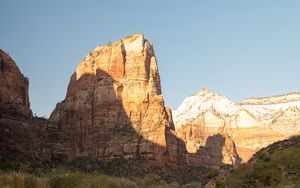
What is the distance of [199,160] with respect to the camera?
132 metres

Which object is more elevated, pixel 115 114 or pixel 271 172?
pixel 115 114

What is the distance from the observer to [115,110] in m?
117

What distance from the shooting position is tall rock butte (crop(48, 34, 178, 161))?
109938mm

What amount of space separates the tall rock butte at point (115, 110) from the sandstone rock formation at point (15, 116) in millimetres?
12420

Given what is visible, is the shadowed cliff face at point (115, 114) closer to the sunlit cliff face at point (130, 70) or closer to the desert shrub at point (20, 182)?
the sunlit cliff face at point (130, 70)

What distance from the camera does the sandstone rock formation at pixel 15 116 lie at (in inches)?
3509

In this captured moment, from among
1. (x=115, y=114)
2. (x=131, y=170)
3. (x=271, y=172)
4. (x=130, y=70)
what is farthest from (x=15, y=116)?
(x=271, y=172)

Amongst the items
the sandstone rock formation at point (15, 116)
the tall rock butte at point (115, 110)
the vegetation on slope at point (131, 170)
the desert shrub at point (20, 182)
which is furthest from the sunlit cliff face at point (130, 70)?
the desert shrub at point (20, 182)

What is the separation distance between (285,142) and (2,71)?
6128 centimetres

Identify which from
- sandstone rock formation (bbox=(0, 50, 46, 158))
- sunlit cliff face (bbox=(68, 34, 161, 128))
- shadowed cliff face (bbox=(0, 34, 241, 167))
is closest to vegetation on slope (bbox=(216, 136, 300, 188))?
sandstone rock formation (bbox=(0, 50, 46, 158))

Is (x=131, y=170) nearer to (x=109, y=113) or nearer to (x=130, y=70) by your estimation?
(x=109, y=113)

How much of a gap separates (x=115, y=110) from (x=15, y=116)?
2851cm

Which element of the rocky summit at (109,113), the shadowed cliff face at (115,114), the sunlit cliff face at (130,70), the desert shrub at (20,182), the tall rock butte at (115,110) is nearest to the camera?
the desert shrub at (20,182)

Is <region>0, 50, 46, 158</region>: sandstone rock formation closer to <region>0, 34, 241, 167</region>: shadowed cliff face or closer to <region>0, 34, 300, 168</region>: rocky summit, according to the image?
<region>0, 34, 300, 168</region>: rocky summit
